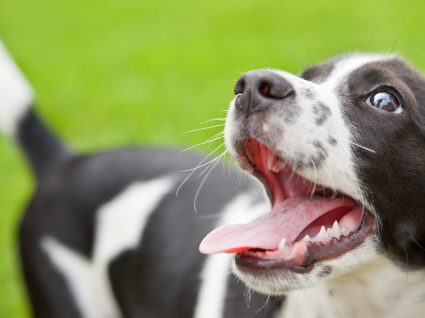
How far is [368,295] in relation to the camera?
256cm

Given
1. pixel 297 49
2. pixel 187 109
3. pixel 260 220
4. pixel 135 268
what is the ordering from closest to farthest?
pixel 260 220 → pixel 135 268 → pixel 187 109 → pixel 297 49

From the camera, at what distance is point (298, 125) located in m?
2.35

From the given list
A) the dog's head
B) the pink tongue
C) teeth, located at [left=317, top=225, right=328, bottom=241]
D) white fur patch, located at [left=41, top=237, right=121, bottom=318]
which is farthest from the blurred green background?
teeth, located at [left=317, top=225, right=328, bottom=241]

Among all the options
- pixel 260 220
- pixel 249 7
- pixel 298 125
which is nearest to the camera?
pixel 298 125

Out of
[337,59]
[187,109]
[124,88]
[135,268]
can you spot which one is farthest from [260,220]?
[124,88]

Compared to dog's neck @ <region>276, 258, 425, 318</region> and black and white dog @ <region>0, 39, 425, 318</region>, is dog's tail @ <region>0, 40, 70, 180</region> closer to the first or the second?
black and white dog @ <region>0, 39, 425, 318</region>

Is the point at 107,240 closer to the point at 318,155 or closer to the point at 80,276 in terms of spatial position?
the point at 80,276

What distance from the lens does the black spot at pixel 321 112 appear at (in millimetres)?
2381

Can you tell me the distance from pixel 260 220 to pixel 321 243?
0.69 ft

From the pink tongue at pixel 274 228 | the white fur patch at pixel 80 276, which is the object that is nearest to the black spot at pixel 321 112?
the pink tongue at pixel 274 228

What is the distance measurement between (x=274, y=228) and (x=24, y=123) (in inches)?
64.8

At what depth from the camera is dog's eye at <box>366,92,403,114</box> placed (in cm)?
250

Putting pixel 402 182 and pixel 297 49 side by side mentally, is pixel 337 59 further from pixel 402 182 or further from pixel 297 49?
pixel 297 49

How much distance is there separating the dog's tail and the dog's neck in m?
1.57
